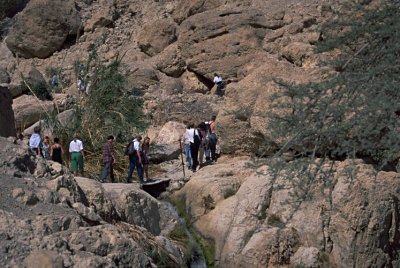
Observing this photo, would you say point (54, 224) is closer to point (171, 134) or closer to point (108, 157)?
point (108, 157)

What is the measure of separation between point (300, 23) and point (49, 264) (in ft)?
68.1

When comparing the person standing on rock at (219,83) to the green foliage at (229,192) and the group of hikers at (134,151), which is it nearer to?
the group of hikers at (134,151)

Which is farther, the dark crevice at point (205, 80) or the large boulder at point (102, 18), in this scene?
the large boulder at point (102, 18)

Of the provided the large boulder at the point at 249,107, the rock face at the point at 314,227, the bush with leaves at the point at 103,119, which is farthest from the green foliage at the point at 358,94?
the bush with leaves at the point at 103,119

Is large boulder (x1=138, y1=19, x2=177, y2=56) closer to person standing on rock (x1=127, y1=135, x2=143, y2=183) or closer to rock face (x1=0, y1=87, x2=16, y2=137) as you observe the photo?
person standing on rock (x1=127, y1=135, x2=143, y2=183)

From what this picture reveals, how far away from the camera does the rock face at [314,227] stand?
12.2 meters

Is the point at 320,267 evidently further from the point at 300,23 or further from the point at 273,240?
the point at 300,23

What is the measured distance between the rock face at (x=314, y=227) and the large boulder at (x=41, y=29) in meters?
20.9

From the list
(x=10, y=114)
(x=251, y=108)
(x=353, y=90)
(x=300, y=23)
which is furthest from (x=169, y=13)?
(x=353, y=90)

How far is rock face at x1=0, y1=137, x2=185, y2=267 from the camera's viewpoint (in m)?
7.24

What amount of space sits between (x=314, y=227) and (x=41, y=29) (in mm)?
21997

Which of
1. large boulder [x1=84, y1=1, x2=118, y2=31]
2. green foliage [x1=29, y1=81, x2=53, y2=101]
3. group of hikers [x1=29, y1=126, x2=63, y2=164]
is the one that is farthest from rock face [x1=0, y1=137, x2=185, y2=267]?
large boulder [x1=84, y1=1, x2=118, y2=31]

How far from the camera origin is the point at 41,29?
106 ft

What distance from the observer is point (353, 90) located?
7.31 meters
